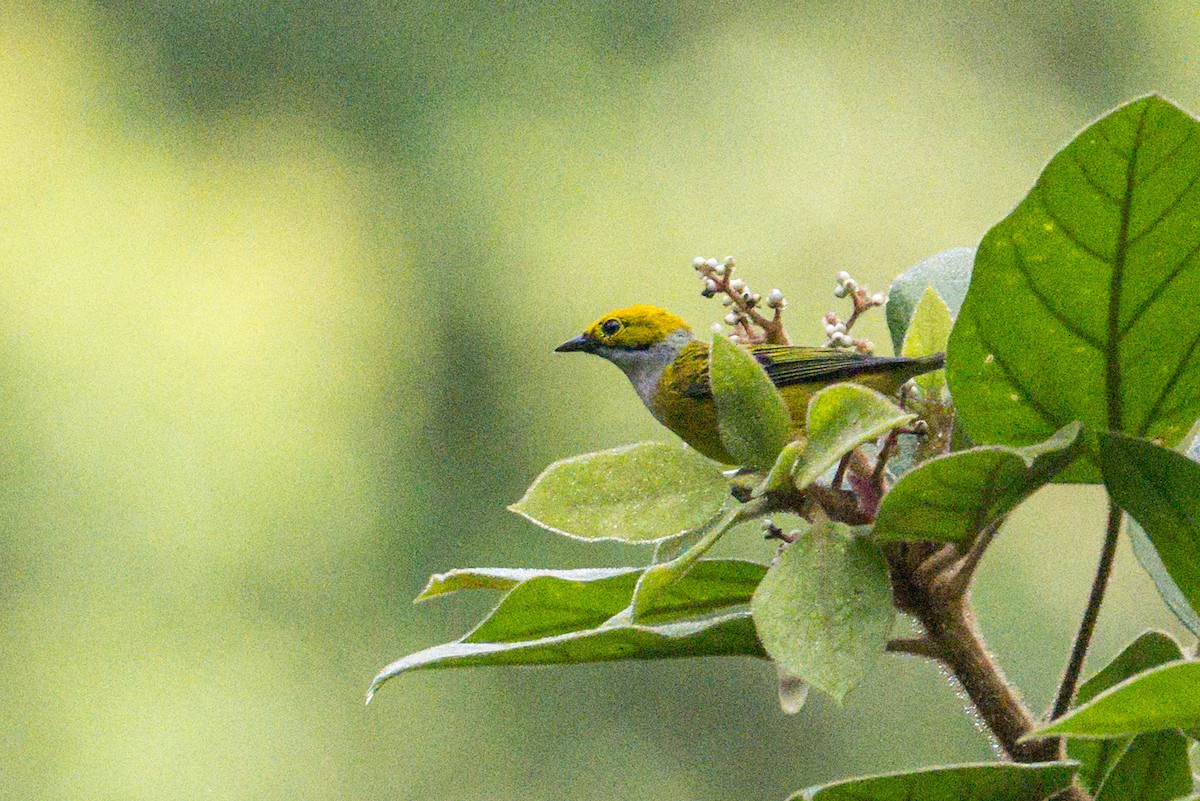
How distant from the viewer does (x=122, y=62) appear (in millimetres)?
7859

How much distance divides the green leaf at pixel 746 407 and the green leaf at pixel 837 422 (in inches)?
1.1

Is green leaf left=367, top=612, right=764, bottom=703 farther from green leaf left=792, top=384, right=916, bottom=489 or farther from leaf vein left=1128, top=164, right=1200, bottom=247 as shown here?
leaf vein left=1128, top=164, right=1200, bottom=247

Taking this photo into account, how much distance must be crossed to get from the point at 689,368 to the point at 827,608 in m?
1.20

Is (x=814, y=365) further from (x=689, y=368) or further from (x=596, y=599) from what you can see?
(x=596, y=599)

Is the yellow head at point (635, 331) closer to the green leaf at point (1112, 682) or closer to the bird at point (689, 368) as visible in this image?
the bird at point (689, 368)

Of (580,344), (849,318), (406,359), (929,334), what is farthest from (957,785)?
(406,359)

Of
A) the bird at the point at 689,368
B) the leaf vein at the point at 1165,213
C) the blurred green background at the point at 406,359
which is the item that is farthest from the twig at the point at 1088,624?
the blurred green background at the point at 406,359

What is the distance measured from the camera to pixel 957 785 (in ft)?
2.06

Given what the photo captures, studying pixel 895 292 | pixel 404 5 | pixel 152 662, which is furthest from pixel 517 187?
pixel 895 292

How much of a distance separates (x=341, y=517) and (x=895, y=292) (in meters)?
5.06

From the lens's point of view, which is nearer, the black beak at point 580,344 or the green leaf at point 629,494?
the green leaf at point 629,494

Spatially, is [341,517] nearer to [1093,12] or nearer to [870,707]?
[870,707]

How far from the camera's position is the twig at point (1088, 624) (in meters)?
0.66

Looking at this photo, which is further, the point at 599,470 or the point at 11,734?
the point at 11,734
